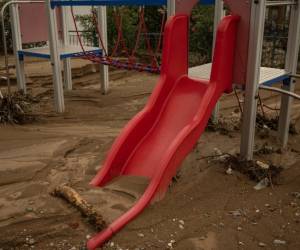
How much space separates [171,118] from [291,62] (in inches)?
52.7

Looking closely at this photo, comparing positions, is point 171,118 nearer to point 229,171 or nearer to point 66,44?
point 229,171

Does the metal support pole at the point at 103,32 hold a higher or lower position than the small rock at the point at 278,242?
higher

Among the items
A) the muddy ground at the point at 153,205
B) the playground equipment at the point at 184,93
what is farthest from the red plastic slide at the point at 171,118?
the muddy ground at the point at 153,205

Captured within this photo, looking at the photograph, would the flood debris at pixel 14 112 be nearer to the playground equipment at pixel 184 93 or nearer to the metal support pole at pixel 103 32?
the metal support pole at pixel 103 32

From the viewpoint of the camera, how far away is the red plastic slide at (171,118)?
3123mm

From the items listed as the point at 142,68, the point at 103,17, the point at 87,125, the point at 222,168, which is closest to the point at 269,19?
the point at 103,17

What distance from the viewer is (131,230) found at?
8.95ft

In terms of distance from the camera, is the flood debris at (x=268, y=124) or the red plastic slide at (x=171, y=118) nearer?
the red plastic slide at (x=171, y=118)

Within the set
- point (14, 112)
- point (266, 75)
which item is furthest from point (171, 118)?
point (14, 112)

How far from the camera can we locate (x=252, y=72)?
3357 millimetres

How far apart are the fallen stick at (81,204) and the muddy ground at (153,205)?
0.16 feet

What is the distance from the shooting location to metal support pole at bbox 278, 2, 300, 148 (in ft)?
12.4

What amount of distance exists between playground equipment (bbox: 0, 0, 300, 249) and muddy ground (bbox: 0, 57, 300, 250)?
228 millimetres

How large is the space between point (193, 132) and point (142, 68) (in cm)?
217
